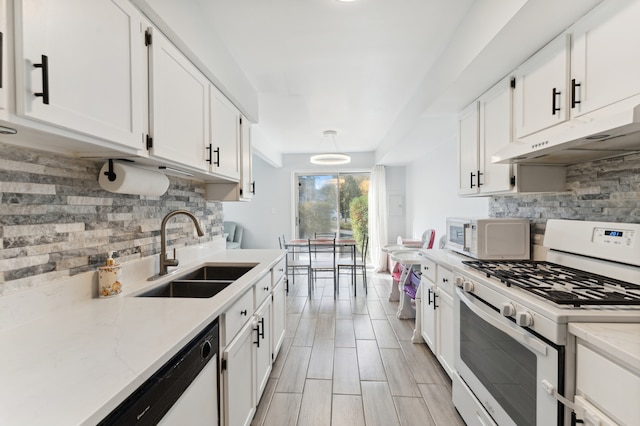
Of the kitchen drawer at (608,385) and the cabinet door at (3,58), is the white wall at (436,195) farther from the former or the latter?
the cabinet door at (3,58)

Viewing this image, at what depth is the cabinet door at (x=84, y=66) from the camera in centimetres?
75

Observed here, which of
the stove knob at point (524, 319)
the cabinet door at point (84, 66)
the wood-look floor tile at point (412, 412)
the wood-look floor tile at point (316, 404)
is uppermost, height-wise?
the cabinet door at point (84, 66)

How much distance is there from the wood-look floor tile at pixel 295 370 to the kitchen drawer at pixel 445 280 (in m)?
1.26

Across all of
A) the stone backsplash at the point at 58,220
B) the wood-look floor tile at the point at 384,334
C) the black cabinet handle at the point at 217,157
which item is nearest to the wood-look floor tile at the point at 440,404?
the wood-look floor tile at the point at 384,334

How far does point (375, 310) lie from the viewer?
369 centimetres

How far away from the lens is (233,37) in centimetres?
204

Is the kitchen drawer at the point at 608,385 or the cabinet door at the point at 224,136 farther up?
the cabinet door at the point at 224,136

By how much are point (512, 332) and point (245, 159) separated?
226 cm

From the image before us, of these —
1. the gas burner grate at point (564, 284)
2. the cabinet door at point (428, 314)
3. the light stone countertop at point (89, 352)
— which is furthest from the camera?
the cabinet door at point (428, 314)

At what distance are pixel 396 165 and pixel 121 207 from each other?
536 centimetres

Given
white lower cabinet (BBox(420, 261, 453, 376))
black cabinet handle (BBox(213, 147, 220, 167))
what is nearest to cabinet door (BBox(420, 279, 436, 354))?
white lower cabinet (BBox(420, 261, 453, 376))

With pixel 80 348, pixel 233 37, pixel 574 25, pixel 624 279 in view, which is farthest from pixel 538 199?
pixel 80 348

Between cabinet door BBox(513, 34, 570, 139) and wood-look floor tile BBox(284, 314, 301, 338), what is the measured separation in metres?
2.60

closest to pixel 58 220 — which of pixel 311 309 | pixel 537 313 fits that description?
pixel 537 313
